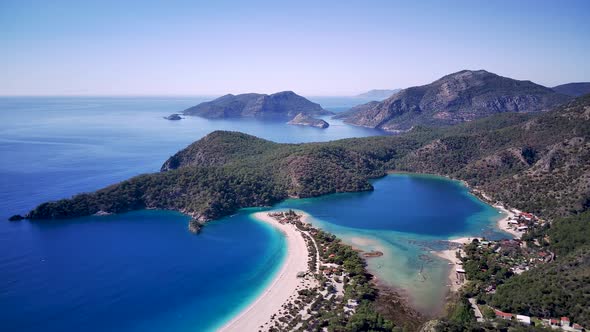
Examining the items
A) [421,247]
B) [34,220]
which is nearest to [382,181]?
[421,247]

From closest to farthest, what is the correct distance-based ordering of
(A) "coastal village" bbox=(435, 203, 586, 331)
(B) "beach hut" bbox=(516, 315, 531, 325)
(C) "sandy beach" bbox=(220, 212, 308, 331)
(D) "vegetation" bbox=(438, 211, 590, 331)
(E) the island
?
(B) "beach hut" bbox=(516, 315, 531, 325), (D) "vegetation" bbox=(438, 211, 590, 331), (A) "coastal village" bbox=(435, 203, 586, 331), (C) "sandy beach" bbox=(220, 212, 308, 331), (E) the island

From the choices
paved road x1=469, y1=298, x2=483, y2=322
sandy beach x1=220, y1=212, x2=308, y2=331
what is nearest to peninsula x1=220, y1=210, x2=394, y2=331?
sandy beach x1=220, y1=212, x2=308, y2=331

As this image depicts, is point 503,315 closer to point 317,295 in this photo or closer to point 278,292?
point 317,295

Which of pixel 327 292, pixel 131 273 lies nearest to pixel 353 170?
pixel 327 292

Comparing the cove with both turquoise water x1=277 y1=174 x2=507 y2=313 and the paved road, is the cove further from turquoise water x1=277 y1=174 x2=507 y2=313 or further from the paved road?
the paved road

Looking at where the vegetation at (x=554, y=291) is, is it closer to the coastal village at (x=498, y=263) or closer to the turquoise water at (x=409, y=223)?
the coastal village at (x=498, y=263)
